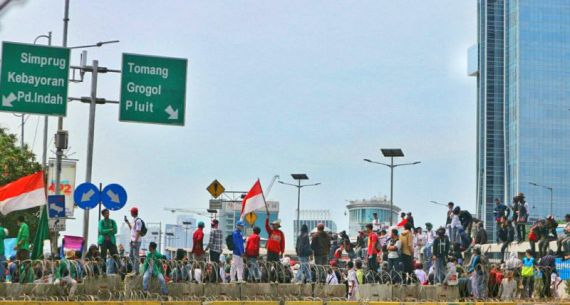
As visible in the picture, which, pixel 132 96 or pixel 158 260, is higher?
pixel 132 96

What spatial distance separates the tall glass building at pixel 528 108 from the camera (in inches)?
7156

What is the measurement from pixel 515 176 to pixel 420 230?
158315 millimetres

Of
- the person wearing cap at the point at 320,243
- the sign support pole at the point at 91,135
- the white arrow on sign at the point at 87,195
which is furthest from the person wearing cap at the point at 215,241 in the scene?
the sign support pole at the point at 91,135

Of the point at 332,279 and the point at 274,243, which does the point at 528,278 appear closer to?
the point at 332,279

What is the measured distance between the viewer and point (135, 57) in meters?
25.8

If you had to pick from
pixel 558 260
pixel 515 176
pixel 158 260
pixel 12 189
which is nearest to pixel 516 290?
pixel 558 260

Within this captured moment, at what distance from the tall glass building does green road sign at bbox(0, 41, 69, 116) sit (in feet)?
527

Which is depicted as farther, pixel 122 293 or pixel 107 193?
pixel 107 193

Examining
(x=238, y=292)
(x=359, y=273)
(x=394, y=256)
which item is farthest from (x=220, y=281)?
(x=394, y=256)

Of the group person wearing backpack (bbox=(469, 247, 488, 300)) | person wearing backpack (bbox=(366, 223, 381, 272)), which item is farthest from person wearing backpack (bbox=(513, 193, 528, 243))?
person wearing backpack (bbox=(366, 223, 381, 272))

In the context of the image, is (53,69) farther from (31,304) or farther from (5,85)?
(31,304)

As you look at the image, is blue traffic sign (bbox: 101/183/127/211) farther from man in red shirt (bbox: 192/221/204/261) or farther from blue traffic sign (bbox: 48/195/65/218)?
blue traffic sign (bbox: 48/195/65/218)

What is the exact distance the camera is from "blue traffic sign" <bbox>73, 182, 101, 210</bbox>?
23.6 meters

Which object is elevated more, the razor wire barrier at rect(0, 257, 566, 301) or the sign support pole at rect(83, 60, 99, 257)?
the sign support pole at rect(83, 60, 99, 257)
